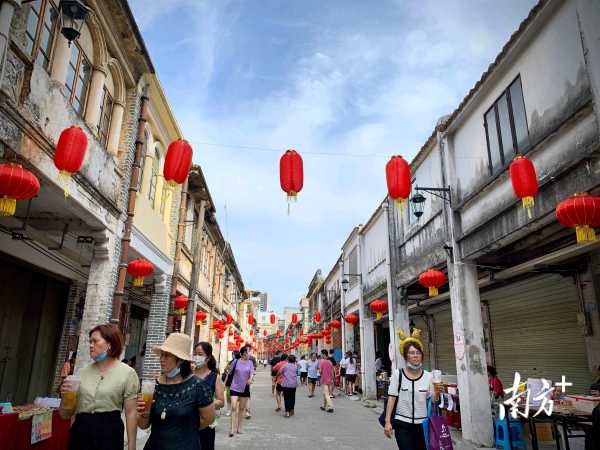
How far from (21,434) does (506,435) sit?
26.2 ft

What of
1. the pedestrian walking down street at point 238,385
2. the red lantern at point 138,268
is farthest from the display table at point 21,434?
the red lantern at point 138,268

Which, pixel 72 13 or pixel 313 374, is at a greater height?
pixel 72 13

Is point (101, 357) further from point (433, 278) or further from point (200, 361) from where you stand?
point (433, 278)

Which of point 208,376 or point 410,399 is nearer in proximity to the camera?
point 410,399

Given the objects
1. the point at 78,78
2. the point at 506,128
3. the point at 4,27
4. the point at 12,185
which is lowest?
the point at 12,185

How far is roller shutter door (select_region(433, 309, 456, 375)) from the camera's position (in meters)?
16.9

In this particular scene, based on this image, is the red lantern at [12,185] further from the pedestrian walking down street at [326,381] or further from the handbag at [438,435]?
the pedestrian walking down street at [326,381]

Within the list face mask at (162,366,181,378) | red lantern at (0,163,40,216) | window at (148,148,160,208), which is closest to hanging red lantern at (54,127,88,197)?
red lantern at (0,163,40,216)

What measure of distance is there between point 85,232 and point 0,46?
452 centimetres

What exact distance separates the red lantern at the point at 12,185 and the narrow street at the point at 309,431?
562 centimetres

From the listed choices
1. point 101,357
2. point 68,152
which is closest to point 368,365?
point 68,152

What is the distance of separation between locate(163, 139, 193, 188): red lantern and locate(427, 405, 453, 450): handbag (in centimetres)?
519

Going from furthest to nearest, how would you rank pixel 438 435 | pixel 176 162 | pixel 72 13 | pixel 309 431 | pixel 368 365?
pixel 368 365, pixel 309 431, pixel 176 162, pixel 72 13, pixel 438 435

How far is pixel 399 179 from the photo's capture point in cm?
746
